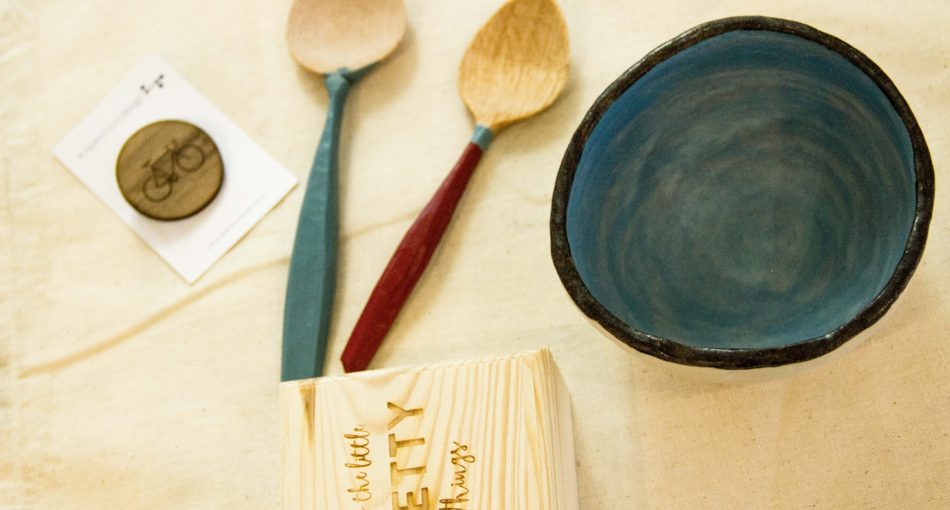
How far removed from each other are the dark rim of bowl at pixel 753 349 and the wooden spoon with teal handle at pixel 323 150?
8.6 inches

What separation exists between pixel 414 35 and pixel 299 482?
362 millimetres

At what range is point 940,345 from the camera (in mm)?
552

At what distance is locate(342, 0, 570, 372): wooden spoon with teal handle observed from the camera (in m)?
0.60

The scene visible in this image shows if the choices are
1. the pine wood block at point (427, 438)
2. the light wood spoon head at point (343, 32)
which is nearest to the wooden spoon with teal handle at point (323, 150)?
the light wood spoon head at point (343, 32)

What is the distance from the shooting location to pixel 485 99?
2.06ft

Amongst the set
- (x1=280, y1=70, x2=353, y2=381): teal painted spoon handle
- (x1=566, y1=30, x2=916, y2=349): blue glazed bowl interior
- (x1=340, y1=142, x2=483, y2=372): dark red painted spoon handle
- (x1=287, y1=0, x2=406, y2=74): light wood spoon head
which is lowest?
(x1=566, y1=30, x2=916, y2=349): blue glazed bowl interior

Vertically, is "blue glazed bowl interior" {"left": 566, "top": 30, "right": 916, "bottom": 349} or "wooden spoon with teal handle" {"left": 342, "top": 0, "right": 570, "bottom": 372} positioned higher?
"wooden spoon with teal handle" {"left": 342, "top": 0, "right": 570, "bottom": 372}

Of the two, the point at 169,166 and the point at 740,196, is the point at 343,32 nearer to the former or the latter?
the point at 169,166

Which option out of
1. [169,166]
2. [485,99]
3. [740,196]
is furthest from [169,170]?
[740,196]

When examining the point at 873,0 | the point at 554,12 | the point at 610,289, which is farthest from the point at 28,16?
the point at 873,0

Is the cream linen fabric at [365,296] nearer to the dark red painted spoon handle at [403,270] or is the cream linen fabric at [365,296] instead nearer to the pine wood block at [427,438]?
the dark red painted spoon handle at [403,270]

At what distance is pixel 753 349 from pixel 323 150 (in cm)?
36

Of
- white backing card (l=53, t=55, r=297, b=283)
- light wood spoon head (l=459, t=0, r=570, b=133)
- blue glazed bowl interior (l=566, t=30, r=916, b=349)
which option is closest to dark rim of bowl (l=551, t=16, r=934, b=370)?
blue glazed bowl interior (l=566, t=30, r=916, b=349)

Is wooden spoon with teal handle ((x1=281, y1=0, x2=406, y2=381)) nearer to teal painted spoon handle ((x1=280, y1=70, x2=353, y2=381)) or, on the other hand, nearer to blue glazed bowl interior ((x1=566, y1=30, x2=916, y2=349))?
teal painted spoon handle ((x1=280, y1=70, x2=353, y2=381))
